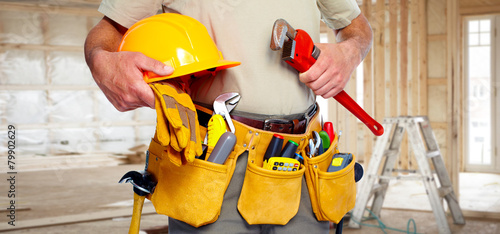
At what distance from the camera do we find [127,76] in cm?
95

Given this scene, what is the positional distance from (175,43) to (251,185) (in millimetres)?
375

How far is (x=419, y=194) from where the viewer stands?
5.78 metres

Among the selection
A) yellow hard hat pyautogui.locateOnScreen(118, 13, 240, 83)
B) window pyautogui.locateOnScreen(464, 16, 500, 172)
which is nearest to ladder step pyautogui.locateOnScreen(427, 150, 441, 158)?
yellow hard hat pyautogui.locateOnScreen(118, 13, 240, 83)

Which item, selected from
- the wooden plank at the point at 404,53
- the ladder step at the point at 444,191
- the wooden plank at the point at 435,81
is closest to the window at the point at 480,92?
the wooden plank at the point at 435,81

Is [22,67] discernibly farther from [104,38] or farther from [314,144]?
[314,144]

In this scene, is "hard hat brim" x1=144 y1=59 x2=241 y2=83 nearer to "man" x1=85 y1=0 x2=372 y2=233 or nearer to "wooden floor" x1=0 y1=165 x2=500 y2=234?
"man" x1=85 y1=0 x2=372 y2=233

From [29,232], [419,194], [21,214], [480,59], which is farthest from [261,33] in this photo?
[480,59]

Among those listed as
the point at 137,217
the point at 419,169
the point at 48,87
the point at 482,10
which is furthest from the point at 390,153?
the point at 48,87

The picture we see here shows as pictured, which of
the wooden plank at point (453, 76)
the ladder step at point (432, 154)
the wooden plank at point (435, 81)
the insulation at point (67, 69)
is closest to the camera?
the ladder step at point (432, 154)

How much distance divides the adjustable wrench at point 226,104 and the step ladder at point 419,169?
9.85 feet

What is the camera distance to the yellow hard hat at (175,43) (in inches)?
40.0

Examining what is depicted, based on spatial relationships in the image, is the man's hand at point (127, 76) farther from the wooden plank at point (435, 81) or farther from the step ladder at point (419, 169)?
the wooden plank at point (435, 81)

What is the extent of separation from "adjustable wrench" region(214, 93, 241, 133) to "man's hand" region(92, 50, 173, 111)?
0.20m

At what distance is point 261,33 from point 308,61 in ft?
0.45
